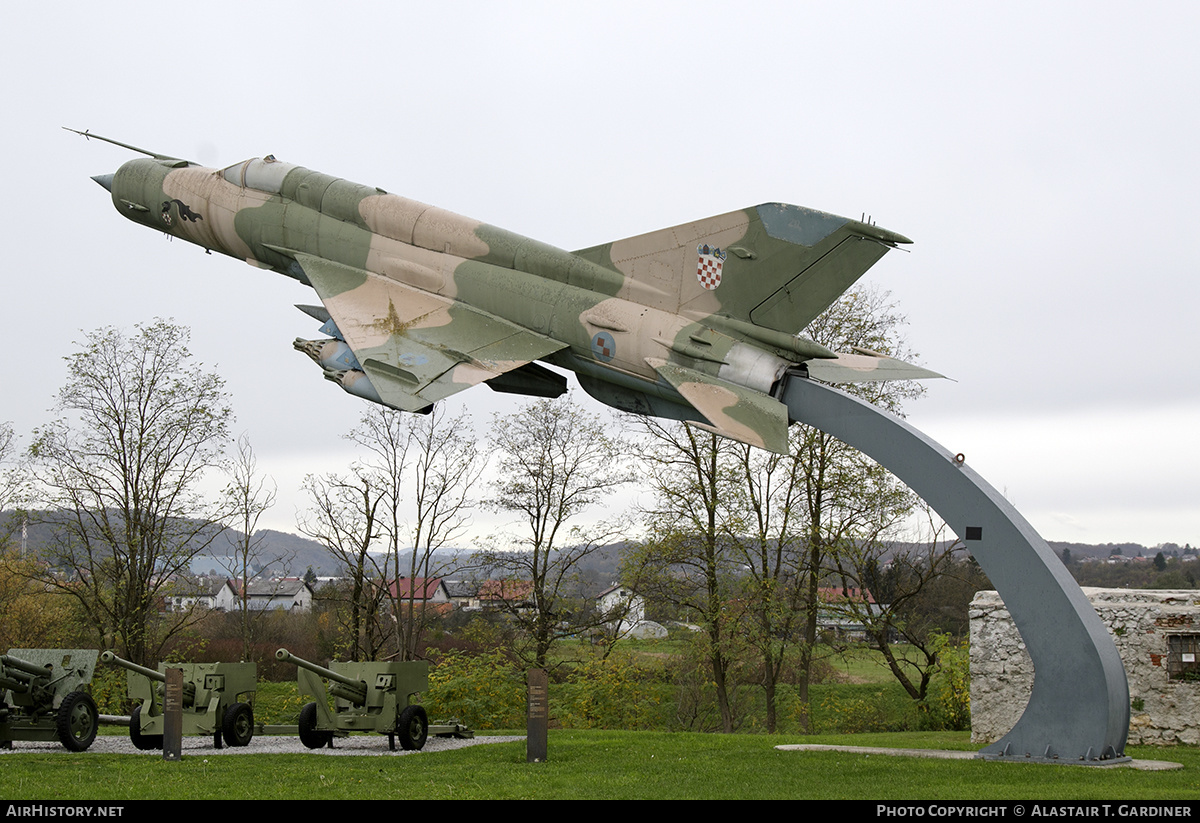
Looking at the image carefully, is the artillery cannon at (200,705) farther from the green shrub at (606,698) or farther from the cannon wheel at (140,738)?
the green shrub at (606,698)

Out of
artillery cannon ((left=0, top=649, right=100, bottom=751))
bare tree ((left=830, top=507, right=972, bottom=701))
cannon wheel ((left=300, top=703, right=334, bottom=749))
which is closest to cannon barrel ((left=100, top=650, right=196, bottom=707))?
artillery cannon ((left=0, top=649, right=100, bottom=751))

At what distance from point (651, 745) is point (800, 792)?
4983 mm

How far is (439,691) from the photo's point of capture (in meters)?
19.9

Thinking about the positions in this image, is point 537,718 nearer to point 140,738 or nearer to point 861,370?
point 861,370

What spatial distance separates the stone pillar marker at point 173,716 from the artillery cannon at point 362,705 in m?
1.87

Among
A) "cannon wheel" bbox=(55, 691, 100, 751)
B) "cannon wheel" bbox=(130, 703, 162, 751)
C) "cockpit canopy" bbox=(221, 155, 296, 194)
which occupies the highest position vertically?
"cockpit canopy" bbox=(221, 155, 296, 194)

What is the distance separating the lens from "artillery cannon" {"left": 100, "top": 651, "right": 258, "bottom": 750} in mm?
12695

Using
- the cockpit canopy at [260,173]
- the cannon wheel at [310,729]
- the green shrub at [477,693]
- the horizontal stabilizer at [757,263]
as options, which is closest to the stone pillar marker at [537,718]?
the cannon wheel at [310,729]

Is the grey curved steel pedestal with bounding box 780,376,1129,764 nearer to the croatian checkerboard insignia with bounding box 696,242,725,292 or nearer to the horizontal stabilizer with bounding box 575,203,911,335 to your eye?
the horizontal stabilizer with bounding box 575,203,911,335

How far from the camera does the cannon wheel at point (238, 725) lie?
1305cm

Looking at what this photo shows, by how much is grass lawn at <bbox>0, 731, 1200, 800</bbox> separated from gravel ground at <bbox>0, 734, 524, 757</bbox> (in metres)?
0.70

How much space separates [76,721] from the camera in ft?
39.0

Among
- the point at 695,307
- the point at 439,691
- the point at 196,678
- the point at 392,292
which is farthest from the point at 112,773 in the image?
the point at 439,691

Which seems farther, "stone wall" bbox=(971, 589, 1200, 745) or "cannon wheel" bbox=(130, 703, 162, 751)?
"cannon wheel" bbox=(130, 703, 162, 751)
